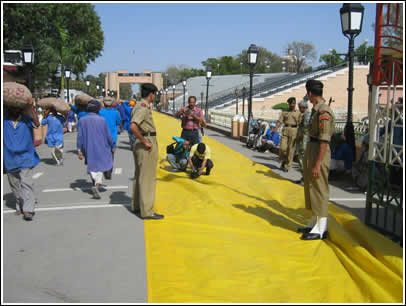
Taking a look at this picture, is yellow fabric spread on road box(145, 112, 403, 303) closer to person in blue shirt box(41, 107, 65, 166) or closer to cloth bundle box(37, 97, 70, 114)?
person in blue shirt box(41, 107, 65, 166)

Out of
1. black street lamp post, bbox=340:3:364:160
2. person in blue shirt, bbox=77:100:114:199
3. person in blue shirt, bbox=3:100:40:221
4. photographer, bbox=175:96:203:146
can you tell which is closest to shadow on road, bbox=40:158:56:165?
photographer, bbox=175:96:203:146

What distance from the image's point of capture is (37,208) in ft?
23.6

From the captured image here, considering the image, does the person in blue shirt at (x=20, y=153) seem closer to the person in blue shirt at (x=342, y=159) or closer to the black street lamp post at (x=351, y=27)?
the person in blue shirt at (x=342, y=159)

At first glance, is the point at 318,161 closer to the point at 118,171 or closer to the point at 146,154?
the point at 146,154

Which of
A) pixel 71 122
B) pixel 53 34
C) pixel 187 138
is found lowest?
pixel 71 122

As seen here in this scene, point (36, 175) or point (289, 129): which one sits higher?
point (289, 129)

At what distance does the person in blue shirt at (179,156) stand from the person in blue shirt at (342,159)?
10.7 ft

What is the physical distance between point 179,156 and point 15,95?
5.15 metres

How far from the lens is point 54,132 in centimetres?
1164

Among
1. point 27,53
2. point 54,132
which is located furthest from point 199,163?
point 27,53

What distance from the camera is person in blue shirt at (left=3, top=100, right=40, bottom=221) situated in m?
6.24

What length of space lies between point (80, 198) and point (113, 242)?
2.88m

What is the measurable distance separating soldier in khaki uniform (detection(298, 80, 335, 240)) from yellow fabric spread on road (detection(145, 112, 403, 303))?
23 cm

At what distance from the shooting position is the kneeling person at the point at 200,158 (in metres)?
9.66
